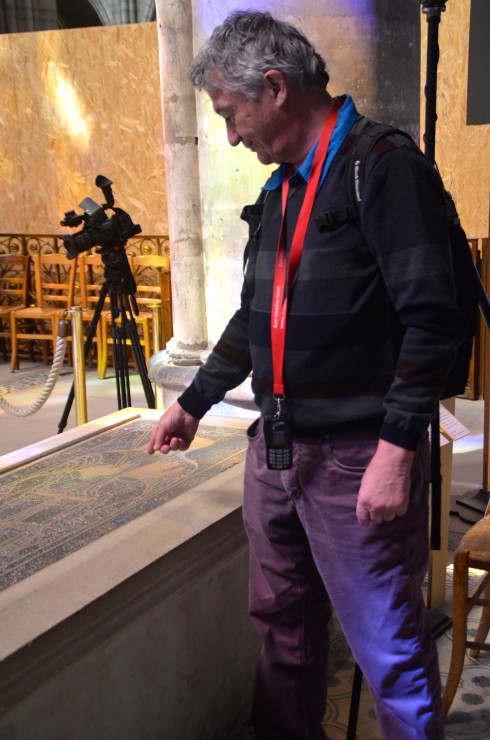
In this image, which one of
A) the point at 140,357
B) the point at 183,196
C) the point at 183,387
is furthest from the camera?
the point at 140,357

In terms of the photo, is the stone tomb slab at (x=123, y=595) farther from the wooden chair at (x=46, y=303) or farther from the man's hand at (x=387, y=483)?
the wooden chair at (x=46, y=303)

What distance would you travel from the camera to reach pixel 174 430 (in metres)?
2.08

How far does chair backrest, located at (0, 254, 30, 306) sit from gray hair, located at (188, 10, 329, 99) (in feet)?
21.0

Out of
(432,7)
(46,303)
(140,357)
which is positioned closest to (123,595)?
(432,7)

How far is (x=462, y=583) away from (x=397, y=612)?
78cm

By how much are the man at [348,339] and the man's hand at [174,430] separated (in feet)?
1.06

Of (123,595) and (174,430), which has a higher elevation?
(174,430)

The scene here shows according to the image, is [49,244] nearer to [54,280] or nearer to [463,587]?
[54,280]

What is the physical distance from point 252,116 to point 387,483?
715 millimetres

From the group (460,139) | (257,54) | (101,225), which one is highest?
(460,139)

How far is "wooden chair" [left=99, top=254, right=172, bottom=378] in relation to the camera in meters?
6.41

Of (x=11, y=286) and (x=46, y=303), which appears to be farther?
(x=11, y=286)

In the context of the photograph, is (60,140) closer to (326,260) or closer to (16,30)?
(16,30)

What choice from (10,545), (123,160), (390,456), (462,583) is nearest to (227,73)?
(390,456)
